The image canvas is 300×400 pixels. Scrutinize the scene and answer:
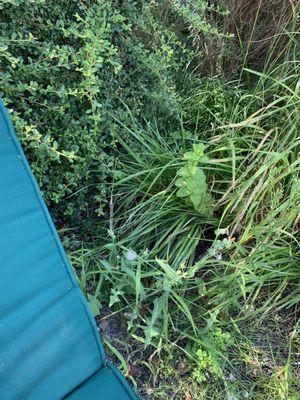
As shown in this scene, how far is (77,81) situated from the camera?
155cm

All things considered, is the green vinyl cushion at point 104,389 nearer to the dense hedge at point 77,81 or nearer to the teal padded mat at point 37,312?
the teal padded mat at point 37,312

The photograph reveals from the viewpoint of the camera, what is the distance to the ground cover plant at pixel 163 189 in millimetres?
1452

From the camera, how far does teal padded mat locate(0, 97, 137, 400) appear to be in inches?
45.8

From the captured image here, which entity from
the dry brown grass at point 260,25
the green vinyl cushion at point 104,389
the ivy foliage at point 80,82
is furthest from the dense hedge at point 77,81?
the green vinyl cushion at point 104,389

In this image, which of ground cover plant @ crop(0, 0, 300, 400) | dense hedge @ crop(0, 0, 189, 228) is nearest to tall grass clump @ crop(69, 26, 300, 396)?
ground cover plant @ crop(0, 0, 300, 400)

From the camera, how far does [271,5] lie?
6.52ft

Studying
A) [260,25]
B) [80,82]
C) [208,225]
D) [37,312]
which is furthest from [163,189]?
[260,25]

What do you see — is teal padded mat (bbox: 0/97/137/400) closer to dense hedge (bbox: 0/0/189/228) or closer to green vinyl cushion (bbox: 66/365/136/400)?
green vinyl cushion (bbox: 66/365/136/400)

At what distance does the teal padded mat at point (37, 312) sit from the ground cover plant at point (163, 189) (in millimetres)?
161

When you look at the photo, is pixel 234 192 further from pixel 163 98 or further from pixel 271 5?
pixel 271 5

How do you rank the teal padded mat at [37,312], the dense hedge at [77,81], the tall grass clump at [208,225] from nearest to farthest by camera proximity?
the teal padded mat at [37,312]
the dense hedge at [77,81]
the tall grass clump at [208,225]

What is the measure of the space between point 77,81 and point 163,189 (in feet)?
1.85

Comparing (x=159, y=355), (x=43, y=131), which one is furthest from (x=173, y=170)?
(x=159, y=355)

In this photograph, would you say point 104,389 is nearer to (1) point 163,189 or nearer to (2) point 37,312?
(2) point 37,312
